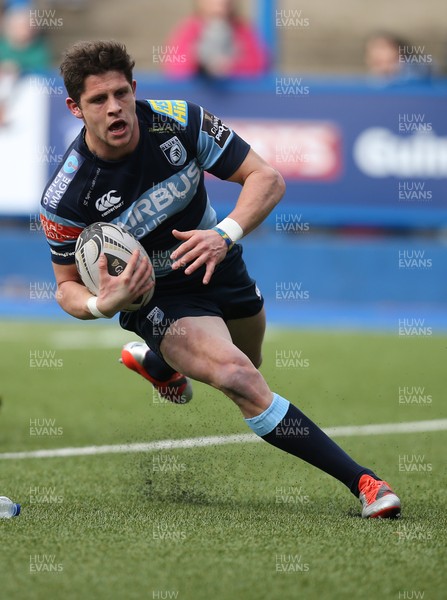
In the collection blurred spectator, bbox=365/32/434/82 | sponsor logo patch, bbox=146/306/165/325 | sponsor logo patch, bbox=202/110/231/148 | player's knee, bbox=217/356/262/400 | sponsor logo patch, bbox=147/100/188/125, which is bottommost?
player's knee, bbox=217/356/262/400

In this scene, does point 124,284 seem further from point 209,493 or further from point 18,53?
point 18,53

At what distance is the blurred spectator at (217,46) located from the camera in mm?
12977

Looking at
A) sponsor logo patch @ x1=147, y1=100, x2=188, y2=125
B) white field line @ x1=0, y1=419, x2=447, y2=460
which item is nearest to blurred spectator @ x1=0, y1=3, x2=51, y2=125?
white field line @ x1=0, y1=419, x2=447, y2=460

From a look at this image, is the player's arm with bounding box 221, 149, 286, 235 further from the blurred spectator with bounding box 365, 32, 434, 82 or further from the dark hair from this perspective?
the blurred spectator with bounding box 365, 32, 434, 82

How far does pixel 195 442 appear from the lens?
6.65 meters

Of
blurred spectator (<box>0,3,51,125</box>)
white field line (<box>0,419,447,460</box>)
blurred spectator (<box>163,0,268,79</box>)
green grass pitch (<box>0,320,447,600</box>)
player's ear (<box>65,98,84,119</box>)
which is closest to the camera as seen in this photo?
green grass pitch (<box>0,320,447,600</box>)

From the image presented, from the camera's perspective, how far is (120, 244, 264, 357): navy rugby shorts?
17.6 feet

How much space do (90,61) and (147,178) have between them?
0.61m

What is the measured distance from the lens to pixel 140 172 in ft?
17.3

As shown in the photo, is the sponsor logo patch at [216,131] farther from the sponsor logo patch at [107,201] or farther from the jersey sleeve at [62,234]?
the jersey sleeve at [62,234]

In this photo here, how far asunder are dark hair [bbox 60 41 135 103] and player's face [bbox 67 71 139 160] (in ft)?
0.08

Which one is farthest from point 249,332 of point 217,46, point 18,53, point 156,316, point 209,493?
point 18,53

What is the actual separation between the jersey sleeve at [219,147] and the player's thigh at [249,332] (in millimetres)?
888

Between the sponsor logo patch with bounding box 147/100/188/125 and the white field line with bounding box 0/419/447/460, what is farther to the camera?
the white field line with bounding box 0/419/447/460
